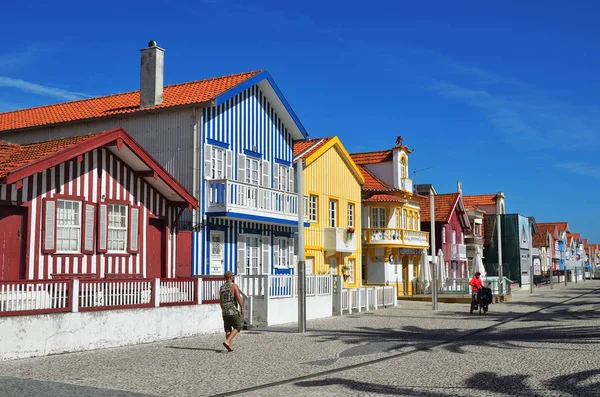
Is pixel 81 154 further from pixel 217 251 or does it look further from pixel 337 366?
pixel 337 366

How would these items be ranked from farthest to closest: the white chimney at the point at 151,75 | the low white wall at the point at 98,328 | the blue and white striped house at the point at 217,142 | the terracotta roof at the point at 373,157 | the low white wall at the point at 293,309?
1. the terracotta roof at the point at 373,157
2. the white chimney at the point at 151,75
3. the blue and white striped house at the point at 217,142
4. the low white wall at the point at 293,309
5. the low white wall at the point at 98,328

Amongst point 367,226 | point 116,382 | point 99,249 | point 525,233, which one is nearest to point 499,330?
point 99,249

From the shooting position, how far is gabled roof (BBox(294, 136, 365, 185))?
31219 mm

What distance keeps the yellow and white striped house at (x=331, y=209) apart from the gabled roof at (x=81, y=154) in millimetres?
11068

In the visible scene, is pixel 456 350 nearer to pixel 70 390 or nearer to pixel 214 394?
pixel 214 394

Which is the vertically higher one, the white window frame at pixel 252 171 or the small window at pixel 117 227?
the white window frame at pixel 252 171

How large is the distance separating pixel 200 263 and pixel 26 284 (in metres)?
8.91

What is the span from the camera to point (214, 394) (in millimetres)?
9719

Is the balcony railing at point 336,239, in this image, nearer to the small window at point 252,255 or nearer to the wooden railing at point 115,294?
the small window at point 252,255

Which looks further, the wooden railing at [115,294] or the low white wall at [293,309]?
the low white wall at [293,309]

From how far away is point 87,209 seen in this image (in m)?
18.3

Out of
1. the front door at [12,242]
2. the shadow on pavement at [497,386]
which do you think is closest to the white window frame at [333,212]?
the front door at [12,242]

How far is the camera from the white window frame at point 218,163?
2366cm

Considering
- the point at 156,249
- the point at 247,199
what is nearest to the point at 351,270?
the point at 247,199
